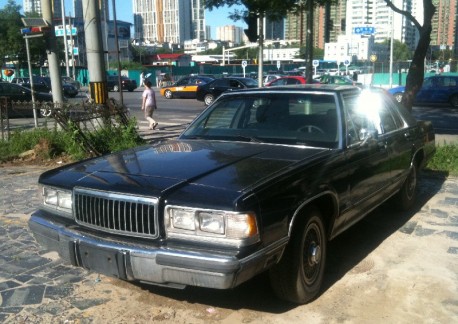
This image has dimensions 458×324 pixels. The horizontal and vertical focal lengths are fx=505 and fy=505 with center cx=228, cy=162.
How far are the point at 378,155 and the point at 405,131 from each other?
1167 millimetres

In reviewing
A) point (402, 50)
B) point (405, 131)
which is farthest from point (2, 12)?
point (402, 50)

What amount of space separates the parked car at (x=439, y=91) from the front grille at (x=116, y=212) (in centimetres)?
2171

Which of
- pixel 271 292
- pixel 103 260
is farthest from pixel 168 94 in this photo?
pixel 103 260

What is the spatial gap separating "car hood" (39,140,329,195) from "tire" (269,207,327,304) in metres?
0.46

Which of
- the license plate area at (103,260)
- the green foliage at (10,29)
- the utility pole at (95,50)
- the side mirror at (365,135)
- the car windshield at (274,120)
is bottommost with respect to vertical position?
the license plate area at (103,260)

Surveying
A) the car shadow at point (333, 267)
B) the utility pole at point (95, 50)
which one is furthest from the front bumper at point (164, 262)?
the utility pole at point (95, 50)

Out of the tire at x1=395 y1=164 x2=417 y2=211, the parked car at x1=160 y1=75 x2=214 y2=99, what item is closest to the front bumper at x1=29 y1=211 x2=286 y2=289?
the tire at x1=395 y1=164 x2=417 y2=211

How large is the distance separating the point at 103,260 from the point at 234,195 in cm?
101

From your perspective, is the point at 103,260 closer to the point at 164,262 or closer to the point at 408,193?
the point at 164,262

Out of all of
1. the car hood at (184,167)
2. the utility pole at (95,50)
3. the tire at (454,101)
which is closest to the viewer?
the car hood at (184,167)

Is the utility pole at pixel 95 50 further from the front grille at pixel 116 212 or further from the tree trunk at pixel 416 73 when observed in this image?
the front grille at pixel 116 212

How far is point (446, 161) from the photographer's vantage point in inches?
343

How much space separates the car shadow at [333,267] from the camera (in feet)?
12.7

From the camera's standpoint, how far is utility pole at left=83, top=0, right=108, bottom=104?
10.6 m
